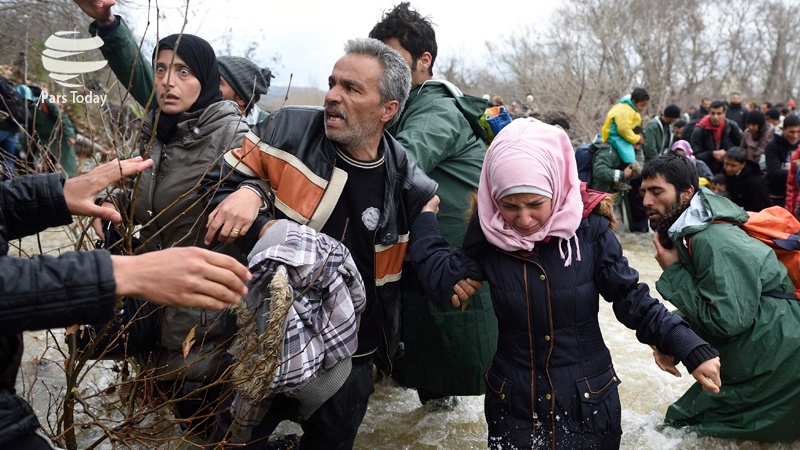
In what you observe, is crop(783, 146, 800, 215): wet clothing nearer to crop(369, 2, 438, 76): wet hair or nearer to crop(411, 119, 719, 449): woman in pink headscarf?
crop(369, 2, 438, 76): wet hair

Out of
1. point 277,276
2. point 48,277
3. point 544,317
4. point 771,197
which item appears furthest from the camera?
point 771,197

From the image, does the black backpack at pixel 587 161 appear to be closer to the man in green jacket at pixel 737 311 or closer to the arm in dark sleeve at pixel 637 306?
the man in green jacket at pixel 737 311

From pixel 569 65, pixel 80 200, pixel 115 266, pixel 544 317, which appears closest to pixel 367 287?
pixel 544 317

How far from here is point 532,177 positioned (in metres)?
2.26

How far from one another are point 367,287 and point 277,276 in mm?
650

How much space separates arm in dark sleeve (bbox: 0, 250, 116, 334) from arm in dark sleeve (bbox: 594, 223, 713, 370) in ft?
5.94

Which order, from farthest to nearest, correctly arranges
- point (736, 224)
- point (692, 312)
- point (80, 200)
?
point (736, 224), point (692, 312), point (80, 200)

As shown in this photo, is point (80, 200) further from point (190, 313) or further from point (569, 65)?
point (569, 65)

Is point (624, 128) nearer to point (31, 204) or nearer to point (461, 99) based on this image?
point (461, 99)

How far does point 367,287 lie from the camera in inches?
106

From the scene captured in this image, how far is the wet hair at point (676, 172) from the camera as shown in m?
3.56

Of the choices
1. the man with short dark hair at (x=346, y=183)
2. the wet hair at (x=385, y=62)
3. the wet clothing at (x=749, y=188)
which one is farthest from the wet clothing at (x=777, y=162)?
the wet hair at (x=385, y=62)

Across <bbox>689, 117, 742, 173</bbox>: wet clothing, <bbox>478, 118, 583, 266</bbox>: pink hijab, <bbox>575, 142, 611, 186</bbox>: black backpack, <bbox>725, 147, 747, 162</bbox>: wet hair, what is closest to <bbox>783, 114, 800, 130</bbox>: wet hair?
<bbox>725, 147, 747, 162</bbox>: wet hair

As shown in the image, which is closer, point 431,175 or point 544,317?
point 544,317
